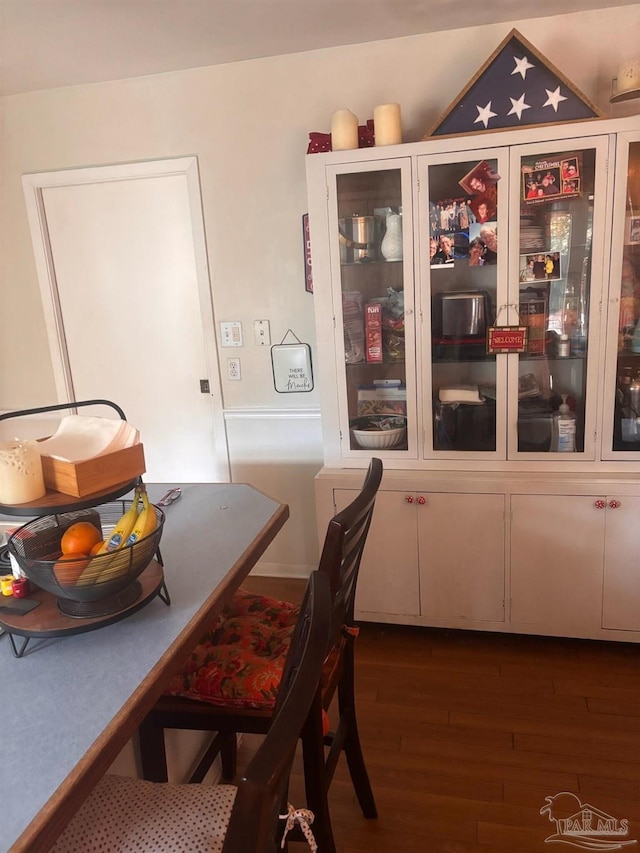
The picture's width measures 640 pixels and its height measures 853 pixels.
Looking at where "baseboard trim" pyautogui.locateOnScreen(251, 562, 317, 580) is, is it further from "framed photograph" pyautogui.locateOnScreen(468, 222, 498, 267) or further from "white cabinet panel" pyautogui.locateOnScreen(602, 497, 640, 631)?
"framed photograph" pyautogui.locateOnScreen(468, 222, 498, 267)

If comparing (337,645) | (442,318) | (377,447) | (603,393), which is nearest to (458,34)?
(442,318)

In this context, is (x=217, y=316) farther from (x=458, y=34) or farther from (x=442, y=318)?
(x=458, y=34)

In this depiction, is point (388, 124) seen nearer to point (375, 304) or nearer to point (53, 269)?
point (375, 304)

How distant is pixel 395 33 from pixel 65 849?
2.79 meters

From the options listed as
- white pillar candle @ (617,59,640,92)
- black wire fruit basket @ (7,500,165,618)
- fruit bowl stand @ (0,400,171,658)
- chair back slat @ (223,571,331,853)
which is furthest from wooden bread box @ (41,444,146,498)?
white pillar candle @ (617,59,640,92)

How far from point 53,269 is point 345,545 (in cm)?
265

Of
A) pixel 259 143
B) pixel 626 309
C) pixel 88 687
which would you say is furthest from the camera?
pixel 259 143

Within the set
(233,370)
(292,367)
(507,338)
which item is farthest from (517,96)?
(233,370)

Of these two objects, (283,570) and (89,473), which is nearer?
(89,473)

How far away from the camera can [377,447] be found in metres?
2.45

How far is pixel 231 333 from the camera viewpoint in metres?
2.87

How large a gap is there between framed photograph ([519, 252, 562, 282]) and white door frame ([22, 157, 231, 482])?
1.47 m

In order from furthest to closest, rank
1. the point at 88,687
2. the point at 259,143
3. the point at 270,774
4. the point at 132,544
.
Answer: the point at 259,143 → the point at 132,544 → the point at 88,687 → the point at 270,774

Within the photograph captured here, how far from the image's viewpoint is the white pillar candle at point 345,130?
7.30 ft
